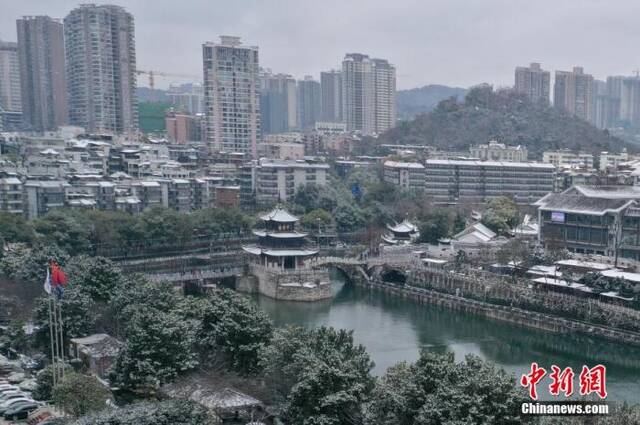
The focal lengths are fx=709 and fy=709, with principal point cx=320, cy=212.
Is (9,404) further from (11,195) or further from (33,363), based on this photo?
(11,195)

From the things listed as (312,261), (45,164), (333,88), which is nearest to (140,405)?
(312,261)

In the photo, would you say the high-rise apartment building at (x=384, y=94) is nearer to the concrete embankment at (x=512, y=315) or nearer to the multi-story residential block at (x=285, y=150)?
the multi-story residential block at (x=285, y=150)

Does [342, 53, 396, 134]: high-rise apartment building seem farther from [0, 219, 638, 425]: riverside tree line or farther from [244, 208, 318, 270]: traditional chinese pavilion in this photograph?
[0, 219, 638, 425]: riverside tree line

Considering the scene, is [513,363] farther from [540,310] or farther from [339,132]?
[339,132]

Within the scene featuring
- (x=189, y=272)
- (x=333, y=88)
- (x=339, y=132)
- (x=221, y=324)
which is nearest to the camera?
(x=221, y=324)

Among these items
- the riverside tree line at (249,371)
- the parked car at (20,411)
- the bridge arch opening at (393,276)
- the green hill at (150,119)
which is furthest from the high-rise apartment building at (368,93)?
the parked car at (20,411)

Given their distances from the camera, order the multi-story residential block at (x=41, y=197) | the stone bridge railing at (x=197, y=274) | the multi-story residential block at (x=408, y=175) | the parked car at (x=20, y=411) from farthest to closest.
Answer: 1. the multi-story residential block at (x=408, y=175)
2. the multi-story residential block at (x=41, y=197)
3. the stone bridge railing at (x=197, y=274)
4. the parked car at (x=20, y=411)

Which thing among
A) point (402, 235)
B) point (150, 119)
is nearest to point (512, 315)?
point (402, 235)
